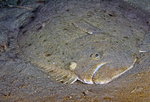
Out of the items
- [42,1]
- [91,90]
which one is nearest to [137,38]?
[91,90]

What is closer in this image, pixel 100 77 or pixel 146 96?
pixel 146 96

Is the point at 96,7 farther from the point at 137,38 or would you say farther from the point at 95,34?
the point at 137,38

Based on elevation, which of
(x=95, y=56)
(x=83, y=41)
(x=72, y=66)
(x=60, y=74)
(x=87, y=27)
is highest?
(x=87, y=27)

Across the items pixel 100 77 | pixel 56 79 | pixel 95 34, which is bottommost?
pixel 56 79

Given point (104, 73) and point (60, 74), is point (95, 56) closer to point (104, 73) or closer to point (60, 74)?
point (104, 73)

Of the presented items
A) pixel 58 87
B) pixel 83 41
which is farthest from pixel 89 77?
pixel 83 41
